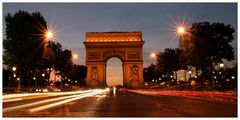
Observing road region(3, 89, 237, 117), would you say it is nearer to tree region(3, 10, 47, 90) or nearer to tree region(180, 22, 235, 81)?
tree region(3, 10, 47, 90)

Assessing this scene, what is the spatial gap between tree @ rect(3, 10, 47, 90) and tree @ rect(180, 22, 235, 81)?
19.8 metres

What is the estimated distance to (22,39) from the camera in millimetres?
52125

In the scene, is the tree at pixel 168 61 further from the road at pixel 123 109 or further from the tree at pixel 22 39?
the road at pixel 123 109

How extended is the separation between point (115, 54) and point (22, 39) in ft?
168

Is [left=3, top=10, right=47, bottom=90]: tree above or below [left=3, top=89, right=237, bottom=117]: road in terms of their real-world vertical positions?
above

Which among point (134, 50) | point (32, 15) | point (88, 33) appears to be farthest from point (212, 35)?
point (88, 33)

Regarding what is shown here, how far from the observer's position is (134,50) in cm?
10006

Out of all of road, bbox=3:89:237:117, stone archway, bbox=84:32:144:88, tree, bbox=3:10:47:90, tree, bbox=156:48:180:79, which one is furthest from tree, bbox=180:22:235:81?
stone archway, bbox=84:32:144:88

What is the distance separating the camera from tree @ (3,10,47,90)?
5203cm

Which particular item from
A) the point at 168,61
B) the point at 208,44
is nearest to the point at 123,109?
the point at 208,44

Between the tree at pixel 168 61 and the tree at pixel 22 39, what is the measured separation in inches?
1872

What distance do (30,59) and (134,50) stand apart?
49.6 metres

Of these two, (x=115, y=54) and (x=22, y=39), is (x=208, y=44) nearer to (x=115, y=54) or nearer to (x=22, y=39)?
(x=22, y=39)

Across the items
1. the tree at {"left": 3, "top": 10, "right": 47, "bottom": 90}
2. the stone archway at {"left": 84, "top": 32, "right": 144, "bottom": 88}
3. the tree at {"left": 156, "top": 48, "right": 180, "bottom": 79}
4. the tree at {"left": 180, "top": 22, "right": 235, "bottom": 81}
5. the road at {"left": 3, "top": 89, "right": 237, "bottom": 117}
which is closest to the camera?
the road at {"left": 3, "top": 89, "right": 237, "bottom": 117}
